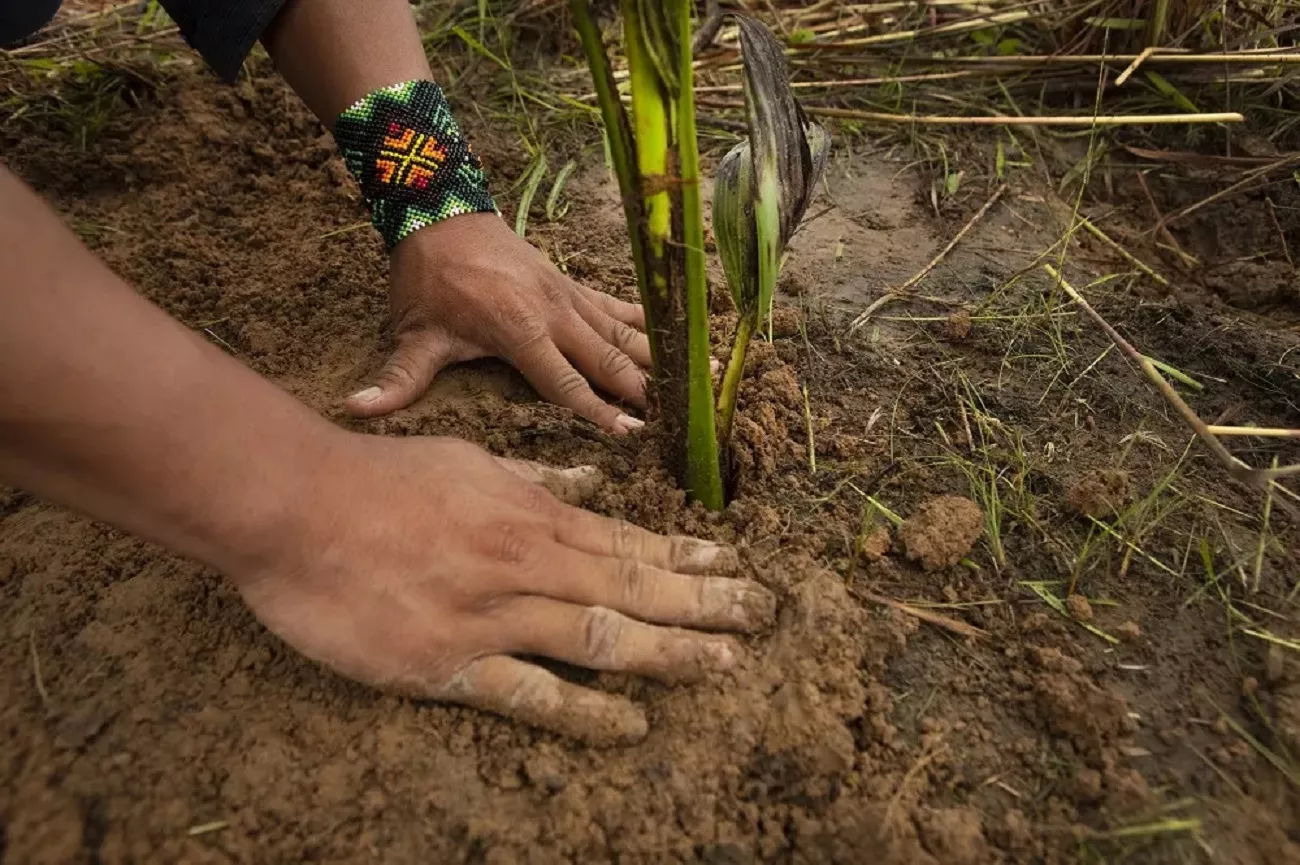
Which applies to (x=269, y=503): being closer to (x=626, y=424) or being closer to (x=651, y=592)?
(x=651, y=592)

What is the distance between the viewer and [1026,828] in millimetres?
758

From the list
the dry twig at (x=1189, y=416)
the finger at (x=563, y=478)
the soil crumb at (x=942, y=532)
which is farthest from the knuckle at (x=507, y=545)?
the dry twig at (x=1189, y=416)

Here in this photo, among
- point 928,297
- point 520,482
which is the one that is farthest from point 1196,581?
point 520,482

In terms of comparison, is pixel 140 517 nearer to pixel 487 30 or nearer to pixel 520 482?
pixel 520 482

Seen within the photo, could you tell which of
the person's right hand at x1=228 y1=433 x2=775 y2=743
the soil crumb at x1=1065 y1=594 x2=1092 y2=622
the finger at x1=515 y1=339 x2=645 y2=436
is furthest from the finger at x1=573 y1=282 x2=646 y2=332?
the soil crumb at x1=1065 y1=594 x2=1092 y2=622

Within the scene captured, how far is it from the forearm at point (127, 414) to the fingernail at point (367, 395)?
0.31 meters

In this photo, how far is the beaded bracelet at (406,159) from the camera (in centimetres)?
122

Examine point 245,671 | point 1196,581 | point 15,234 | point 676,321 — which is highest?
point 15,234

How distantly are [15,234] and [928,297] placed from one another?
3.74 feet

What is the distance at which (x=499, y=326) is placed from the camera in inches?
45.2

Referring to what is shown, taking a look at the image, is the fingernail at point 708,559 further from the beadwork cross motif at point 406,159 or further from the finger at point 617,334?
the beadwork cross motif at point 406,159

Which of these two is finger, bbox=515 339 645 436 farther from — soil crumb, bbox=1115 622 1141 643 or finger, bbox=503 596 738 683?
soil crumb, bbox=1115 622 1141 643

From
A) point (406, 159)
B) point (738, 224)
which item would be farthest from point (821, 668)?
point (406, 159)

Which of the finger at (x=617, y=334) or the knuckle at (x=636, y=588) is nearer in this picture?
the knuckle at (x=636, y=588)
